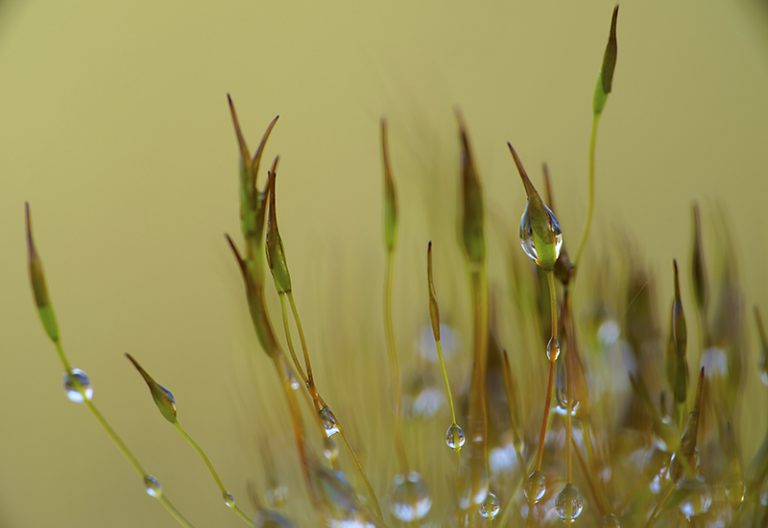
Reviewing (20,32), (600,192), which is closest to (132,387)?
(20,32)

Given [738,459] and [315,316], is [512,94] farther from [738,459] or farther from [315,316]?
[738,459]

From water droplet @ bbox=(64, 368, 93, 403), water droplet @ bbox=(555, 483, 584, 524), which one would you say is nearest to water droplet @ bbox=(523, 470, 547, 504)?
water droplet @ bbox=(555, 483, 584, 524)

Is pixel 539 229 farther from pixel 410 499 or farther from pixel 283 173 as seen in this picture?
pixel 283 173

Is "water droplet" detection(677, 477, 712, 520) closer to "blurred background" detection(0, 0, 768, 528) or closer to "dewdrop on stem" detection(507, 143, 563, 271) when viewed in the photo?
"dewdrop on stem" detection(507, 143, 563, 271)

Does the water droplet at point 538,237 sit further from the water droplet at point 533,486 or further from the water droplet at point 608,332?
the water droplet at point 608,332

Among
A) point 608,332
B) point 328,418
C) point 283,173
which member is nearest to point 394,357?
point 328,418


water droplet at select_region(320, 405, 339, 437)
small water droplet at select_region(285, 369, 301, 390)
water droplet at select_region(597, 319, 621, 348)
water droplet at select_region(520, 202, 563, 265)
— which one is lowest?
water droplet at select_region(320, 405, 339, 437)

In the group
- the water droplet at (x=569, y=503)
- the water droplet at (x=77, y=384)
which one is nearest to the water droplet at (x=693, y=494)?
the water droplet at (x=569, y=503)
